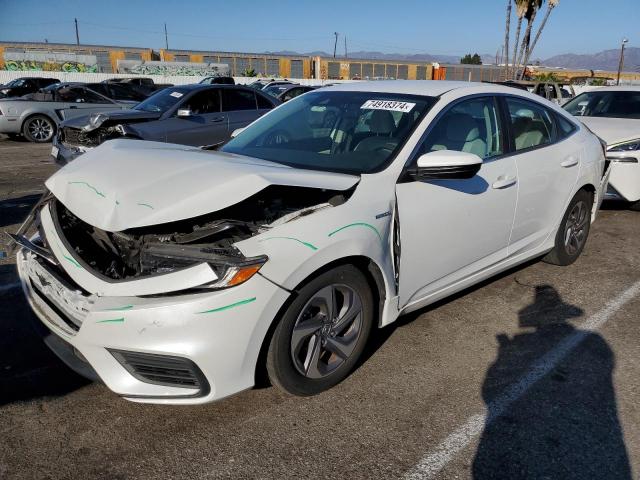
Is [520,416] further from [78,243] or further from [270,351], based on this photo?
[78,243]

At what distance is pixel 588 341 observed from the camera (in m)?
3.65

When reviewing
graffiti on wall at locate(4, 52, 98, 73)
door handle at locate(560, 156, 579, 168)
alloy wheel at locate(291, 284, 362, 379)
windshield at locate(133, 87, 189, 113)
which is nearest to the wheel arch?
alloy wheel at locate(291, 284, 362, 379)

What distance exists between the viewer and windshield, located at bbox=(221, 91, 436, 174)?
3.32 m

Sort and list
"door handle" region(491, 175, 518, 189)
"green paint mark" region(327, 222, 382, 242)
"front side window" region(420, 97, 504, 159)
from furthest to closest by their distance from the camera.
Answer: "door handle" region(491, 175, 518, 189) < "front side window" region(420, 97, 504, 159) < "green paint mark" region(327, 222, 382, 242)

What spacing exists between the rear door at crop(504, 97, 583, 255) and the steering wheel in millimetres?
1625

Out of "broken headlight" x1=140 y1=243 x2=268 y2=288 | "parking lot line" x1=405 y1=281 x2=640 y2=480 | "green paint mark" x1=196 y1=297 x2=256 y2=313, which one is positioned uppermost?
"broken headlight" x1=140 y1=243 x2=268 y2=288

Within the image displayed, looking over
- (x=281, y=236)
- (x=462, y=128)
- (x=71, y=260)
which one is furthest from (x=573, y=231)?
(x=71, y=260)

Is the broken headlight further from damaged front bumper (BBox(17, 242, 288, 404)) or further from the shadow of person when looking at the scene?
the shadow of person

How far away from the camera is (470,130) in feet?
12.2

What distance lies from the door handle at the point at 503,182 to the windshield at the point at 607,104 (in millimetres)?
5093

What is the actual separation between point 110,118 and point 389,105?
19.2 feet

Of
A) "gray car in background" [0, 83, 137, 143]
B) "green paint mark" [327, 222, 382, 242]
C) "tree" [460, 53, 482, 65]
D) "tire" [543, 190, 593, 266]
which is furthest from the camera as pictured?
"tree" [460, 53, 482, 65]

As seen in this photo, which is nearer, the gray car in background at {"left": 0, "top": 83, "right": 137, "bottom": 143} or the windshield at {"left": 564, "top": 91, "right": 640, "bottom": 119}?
the windshield at {"left": 564, "top": 91, "right": 640, "bottom": 119}

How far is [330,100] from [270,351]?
81.5 inches
